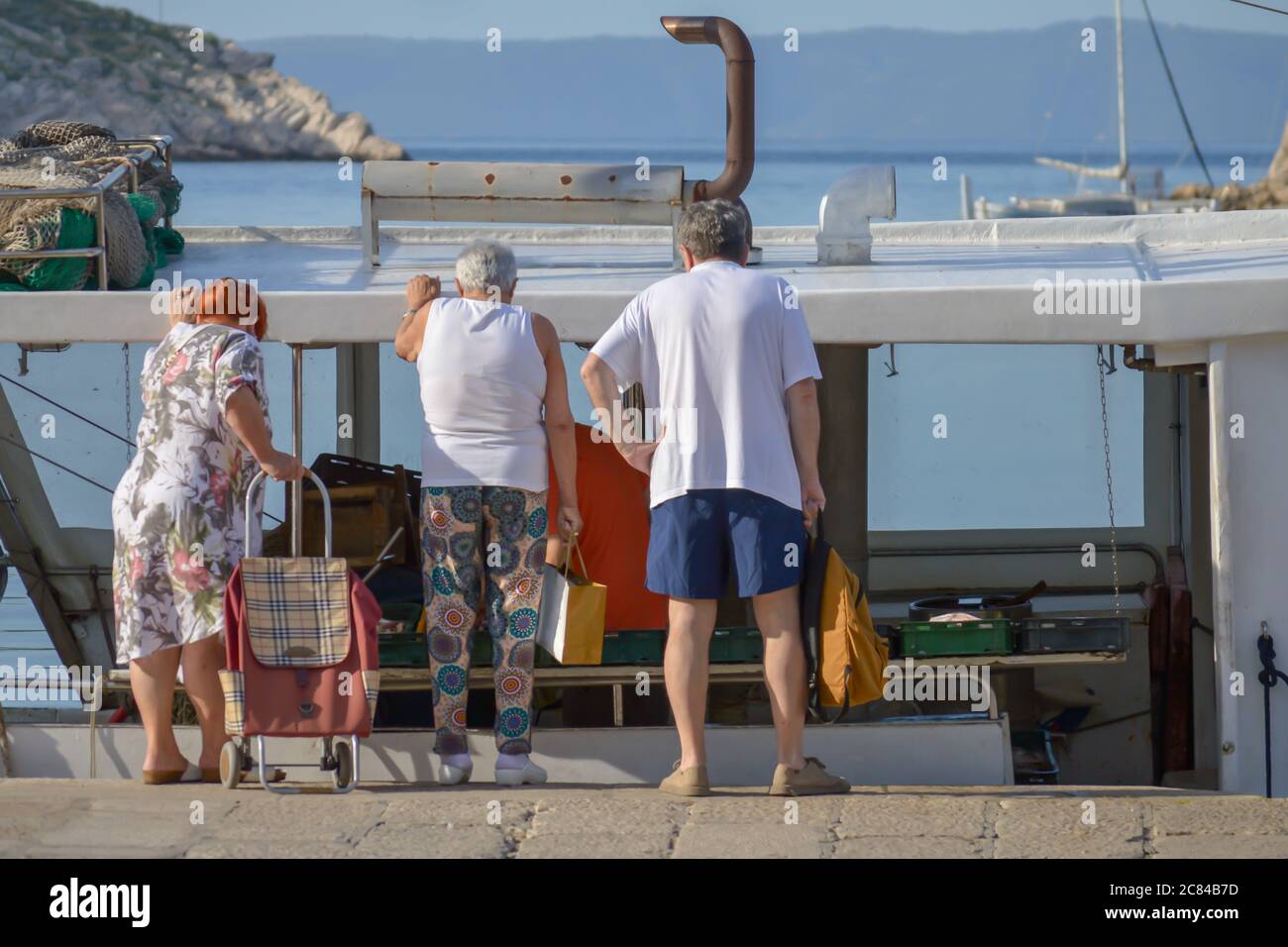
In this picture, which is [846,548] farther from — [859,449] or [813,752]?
[813,752]

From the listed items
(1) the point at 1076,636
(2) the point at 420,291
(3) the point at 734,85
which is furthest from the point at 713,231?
(3) the point at 734,85

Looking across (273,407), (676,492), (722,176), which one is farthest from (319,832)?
(273,407)

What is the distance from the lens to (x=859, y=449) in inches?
310

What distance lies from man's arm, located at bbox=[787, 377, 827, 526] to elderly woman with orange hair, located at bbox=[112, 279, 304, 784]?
1511 millimetres

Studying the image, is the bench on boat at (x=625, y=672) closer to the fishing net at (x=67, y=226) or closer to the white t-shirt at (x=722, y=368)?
the white t-shirt at (x=722, y=368)

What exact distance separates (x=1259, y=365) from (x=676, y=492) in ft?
7.02

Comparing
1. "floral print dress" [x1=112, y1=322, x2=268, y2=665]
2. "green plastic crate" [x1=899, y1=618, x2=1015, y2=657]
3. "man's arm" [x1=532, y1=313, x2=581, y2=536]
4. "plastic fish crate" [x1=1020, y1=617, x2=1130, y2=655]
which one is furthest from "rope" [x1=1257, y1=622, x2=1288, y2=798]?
"floral print dress" [x1=112, y1=322, x2=268, y2=665]

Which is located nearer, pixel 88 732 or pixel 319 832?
pixel 319 832

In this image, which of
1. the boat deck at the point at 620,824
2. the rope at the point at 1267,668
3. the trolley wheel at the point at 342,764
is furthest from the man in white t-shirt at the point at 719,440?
the rope at the point at 1267,668

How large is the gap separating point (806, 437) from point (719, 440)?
264 mm

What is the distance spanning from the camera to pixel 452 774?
5684 mm

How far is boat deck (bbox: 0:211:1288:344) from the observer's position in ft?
19.7

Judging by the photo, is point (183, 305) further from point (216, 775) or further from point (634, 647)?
point (634, 647)

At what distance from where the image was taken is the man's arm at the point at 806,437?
5.31m
